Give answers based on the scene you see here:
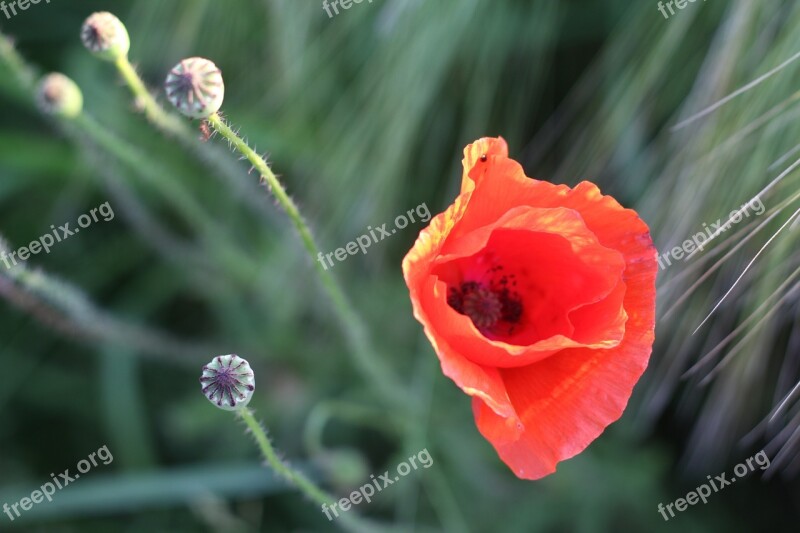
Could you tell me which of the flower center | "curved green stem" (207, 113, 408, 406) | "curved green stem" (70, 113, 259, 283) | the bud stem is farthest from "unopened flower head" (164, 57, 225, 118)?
the flower center

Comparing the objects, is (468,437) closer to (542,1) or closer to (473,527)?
(473,527)

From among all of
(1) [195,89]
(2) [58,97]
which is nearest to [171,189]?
(2) [58,97]

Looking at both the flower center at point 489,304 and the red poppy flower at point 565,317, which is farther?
the flower center at point 489,304

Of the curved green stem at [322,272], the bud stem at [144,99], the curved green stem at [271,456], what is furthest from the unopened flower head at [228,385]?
the bud stem at [144,99]

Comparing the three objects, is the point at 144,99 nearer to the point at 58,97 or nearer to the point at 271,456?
the point at 58,97

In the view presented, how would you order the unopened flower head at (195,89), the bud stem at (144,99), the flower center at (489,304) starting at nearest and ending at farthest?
the unopened flower head at (195,89) → the bud stem at (144,99) → the flower center at (489,304)

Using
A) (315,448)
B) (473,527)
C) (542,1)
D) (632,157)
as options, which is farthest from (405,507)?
(542,1)

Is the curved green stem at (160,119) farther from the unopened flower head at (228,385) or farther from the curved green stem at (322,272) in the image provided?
the unopened flower head at (228,385)
